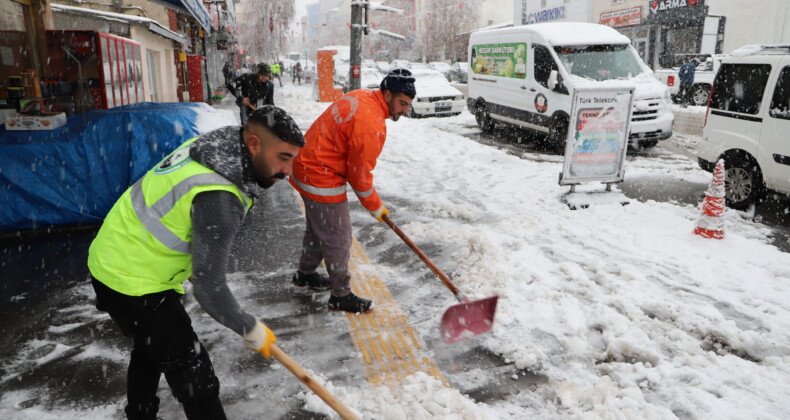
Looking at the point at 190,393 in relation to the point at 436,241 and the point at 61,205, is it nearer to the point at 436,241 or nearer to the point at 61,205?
the point at 436,241

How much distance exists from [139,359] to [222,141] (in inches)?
43.9

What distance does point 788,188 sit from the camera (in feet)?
20.0

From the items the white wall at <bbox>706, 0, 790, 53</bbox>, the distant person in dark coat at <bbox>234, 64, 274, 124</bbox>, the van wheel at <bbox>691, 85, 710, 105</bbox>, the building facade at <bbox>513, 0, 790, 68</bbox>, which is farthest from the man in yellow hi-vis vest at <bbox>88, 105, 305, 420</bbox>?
the white wall at <bbox>706, 0, 790, 53</bbox>

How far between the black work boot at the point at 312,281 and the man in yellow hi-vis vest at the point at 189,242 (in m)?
2.10

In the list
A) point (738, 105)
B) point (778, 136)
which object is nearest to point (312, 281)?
point (778, 136)

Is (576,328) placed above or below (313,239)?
below

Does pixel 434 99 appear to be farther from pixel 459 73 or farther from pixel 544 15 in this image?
pixel 544 15

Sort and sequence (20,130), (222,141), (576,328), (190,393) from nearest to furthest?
(222,141) → (190,393) → (576,328) → (20,130)

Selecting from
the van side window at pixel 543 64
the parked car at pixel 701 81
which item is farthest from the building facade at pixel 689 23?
the van side window at pixel 543 64

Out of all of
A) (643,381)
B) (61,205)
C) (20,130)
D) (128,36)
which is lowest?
(643,381)

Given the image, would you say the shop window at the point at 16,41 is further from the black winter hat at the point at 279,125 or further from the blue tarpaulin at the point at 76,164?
the black winter hat at the point at 279,125

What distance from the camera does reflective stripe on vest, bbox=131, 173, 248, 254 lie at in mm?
1880

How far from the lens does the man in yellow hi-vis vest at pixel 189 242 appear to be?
1.91 m

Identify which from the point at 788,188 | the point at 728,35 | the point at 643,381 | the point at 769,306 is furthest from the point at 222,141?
the point at 728,35
